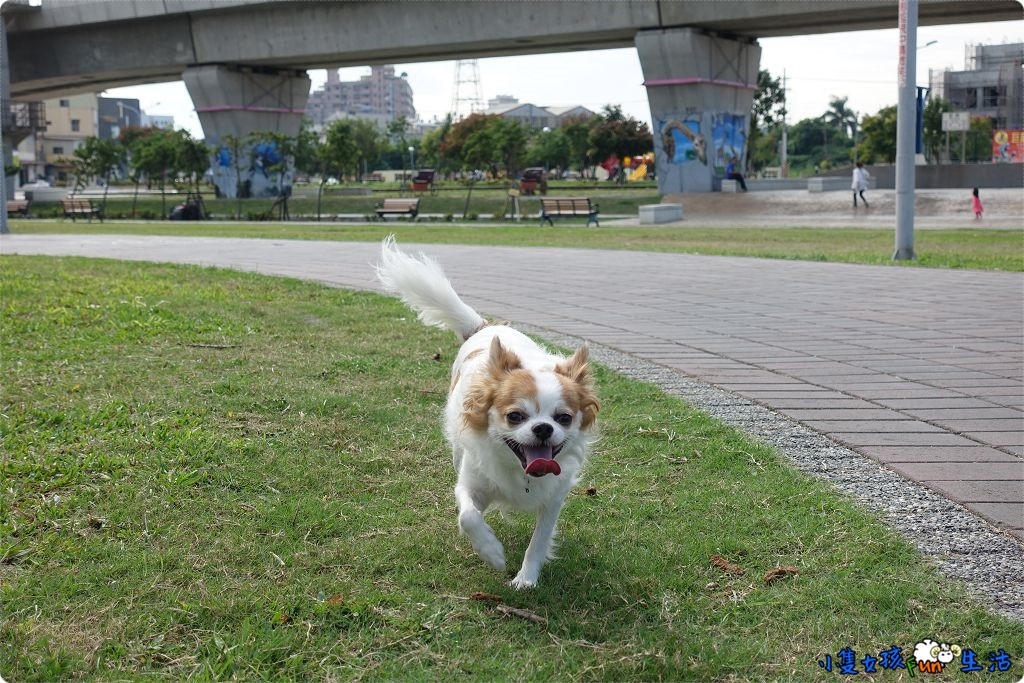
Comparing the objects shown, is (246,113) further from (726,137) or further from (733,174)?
(733,174)

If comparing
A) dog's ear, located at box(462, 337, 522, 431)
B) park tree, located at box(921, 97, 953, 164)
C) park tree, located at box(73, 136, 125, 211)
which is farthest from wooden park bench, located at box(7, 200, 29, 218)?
park tree, located at box(921, 97, 953, 164)

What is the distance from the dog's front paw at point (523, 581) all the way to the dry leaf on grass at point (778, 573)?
2.62ft

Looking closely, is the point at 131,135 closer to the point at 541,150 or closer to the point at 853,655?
the point at 541,150

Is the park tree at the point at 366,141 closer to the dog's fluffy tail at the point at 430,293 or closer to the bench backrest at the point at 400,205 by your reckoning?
the bench backrest at the point at 400,205

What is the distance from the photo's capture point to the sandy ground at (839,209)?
2952 centimetres

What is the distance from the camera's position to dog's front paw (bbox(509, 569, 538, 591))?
12.1ft

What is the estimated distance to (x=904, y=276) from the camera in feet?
42.6

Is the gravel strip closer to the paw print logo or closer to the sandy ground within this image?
the paw print logo

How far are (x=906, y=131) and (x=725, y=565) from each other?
1334 centimetres

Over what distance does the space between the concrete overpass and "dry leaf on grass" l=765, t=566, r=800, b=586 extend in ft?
116

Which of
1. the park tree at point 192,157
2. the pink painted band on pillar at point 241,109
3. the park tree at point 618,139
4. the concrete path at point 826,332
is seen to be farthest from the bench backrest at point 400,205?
the park tree at point 618,139

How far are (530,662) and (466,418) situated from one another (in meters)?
1.02

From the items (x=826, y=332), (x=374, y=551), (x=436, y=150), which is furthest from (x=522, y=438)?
(x=436, y=150)

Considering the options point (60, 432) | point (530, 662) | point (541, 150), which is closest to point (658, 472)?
point (530, 662)
